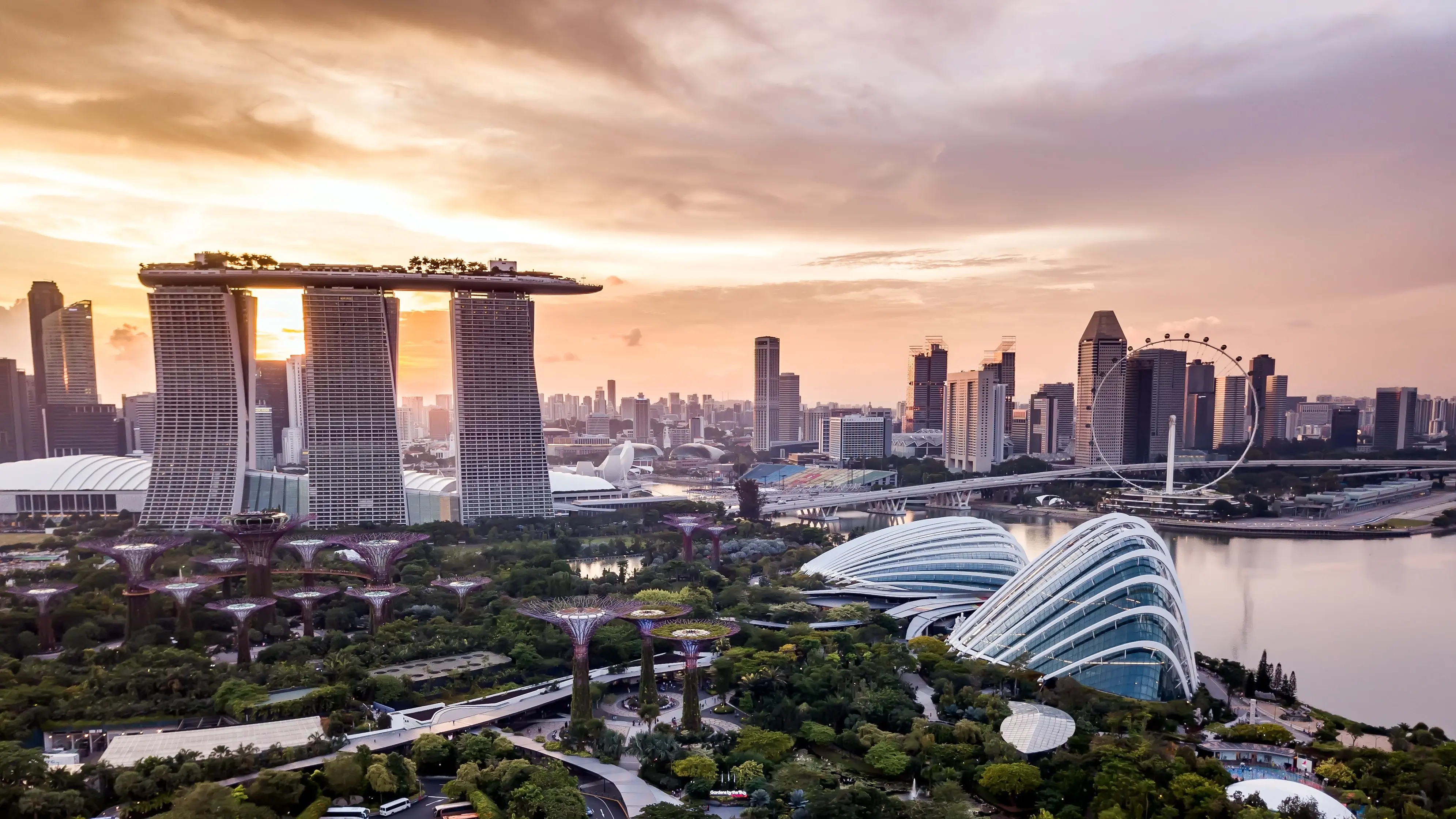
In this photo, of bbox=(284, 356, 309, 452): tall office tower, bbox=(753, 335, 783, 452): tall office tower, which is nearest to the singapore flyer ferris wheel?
bbox=(753, 335, 783, 452): tall office tower

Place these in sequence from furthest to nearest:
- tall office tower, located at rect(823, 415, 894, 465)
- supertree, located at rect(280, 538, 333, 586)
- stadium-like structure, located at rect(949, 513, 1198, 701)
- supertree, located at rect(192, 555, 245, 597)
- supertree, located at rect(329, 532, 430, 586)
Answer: tall office tower, located at rect(823, 415, 894, 465)
supertree, located at rect(280, 538, 333, 586)
supertree, located at rect(329, 532, 430, 586)
supertree, located at rect(192, 555, 245, 597)
stadium-like structure, located at rect(949, 513, 1198, 701)

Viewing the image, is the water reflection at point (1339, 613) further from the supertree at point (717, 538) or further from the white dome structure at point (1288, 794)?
the supertree at point (717, 538)

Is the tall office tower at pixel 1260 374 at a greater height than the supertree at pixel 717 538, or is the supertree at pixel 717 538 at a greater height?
the tall office tower at pixel 1260 374

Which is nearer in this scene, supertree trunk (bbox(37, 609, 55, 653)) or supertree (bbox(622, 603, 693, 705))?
supertree (bbox(622, 603, 693, 705))

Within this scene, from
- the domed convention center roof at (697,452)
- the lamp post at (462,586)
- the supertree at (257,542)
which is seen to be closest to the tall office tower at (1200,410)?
the domed convention center roof at (697,452)

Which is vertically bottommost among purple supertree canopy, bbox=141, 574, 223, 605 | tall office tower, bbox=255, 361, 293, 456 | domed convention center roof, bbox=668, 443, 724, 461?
domed convention center roof, bbox=668, 443, 724, 461

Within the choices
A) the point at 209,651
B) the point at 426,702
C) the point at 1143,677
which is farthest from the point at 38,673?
the point at 1143,677

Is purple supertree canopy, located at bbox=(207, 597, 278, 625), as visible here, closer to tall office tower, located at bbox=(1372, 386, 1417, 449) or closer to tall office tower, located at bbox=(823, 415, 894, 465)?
tall office tower, located at bbox=(823, 415, 894, 465)

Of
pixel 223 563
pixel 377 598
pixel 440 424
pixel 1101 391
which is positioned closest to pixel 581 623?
pixel 377 598
